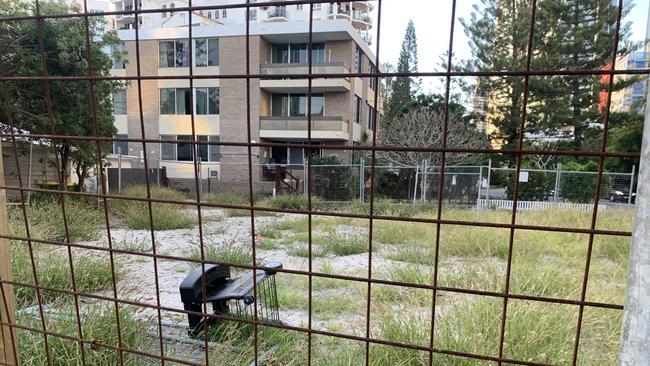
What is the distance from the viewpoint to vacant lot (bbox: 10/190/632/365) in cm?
212

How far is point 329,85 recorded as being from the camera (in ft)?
51.3

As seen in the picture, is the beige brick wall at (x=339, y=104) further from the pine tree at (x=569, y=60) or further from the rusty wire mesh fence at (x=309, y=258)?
the pine tree at (x=569, y=60)

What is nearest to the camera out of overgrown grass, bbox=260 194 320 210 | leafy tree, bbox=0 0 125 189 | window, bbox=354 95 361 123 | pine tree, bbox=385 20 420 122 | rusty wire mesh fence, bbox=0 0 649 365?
rusty wire mesh fence, bbox=0 0 649 365

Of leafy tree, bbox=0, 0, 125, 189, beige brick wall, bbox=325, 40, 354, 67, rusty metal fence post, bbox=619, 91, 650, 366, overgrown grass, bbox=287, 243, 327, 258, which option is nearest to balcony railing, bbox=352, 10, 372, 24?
beige brick wall, bbox=325, 40, 354, 67

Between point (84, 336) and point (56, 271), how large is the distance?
1.72m

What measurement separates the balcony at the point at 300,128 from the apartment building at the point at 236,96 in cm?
4

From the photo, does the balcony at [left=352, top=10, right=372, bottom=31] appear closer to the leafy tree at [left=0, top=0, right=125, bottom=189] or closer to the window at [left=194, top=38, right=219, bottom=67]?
the window at [left=194, top=38, right=219, bottom=67]

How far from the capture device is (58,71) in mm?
8320

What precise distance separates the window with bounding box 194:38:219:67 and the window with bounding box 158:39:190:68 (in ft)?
1.63

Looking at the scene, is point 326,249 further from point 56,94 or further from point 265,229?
point 56,94

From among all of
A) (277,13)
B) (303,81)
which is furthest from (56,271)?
(277,13)

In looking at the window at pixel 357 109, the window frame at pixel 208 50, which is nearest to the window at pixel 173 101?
the window frame at pixel 208 50

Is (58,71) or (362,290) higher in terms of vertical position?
(58,71)

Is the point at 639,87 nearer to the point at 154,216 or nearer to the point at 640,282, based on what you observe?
the point at 640,282
